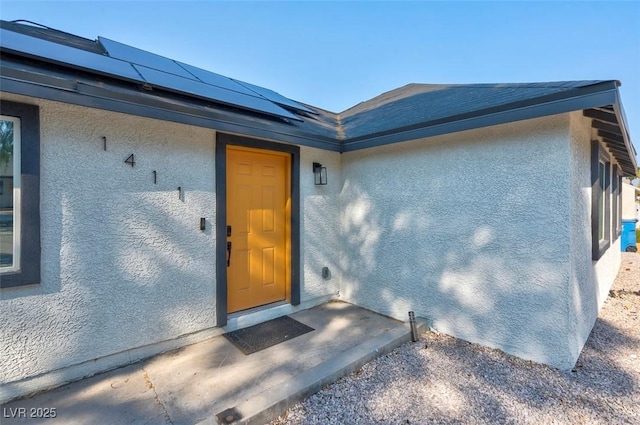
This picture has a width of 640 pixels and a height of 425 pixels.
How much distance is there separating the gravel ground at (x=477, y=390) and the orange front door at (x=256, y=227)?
2.21 m

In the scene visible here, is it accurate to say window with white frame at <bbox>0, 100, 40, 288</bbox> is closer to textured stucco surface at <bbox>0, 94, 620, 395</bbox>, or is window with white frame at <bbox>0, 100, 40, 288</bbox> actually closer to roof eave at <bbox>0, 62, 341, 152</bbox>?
textured stucco surface at <bbox>0, 94, 620, 395</bbox>

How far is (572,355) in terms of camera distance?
3309mm

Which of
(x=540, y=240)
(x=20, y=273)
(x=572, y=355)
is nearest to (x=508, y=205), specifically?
(x=540, y=240)

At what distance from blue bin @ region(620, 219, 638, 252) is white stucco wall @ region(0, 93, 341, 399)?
16939 mm

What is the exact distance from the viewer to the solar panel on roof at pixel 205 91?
147 inches

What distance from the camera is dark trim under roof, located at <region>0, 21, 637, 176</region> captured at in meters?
2.72

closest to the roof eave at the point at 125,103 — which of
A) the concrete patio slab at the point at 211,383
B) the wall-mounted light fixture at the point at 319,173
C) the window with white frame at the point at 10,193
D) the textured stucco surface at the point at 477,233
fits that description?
the window with white frame at the point at 10,193

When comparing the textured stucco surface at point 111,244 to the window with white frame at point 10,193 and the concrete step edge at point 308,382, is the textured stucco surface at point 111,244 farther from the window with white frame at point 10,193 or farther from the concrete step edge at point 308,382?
the concrete step edge at point 308,382

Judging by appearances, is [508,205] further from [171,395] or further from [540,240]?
[171,395]

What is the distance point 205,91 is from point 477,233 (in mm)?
4437

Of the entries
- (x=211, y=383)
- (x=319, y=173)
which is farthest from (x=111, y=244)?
(x=319, y=173)

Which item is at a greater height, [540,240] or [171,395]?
[540,240]

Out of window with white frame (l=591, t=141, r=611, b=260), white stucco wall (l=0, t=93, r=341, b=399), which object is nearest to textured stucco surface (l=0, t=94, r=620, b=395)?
white stucco wall (l=0, t=93, r=341, b=399)

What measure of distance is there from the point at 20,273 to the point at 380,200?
15.5ft
